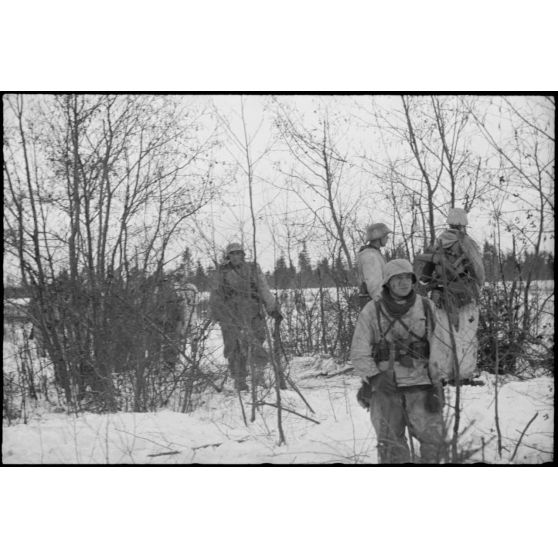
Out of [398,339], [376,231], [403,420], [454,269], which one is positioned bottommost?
[403,420]

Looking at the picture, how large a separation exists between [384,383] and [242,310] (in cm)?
163

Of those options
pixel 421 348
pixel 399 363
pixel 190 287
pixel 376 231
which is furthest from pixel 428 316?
pixel 190 287

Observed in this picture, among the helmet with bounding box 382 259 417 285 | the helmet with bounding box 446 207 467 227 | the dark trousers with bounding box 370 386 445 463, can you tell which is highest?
the helmet with bounding box 446 207 467 227

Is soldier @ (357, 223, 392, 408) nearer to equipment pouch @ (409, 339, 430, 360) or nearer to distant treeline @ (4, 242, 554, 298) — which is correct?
distant treeline @ (4, 242, 554, 298)

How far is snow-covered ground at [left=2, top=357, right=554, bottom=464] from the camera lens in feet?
13.5

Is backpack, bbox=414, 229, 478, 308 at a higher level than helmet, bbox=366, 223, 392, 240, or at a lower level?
lower

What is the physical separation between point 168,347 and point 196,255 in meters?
0.84

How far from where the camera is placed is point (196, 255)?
5.04 meters

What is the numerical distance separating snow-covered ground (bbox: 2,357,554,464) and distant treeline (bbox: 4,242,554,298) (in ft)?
2.87

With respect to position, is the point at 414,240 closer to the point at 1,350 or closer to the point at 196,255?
the point at 196,255

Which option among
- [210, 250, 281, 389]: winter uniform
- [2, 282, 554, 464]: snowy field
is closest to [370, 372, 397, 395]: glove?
[2, 282, 554, 464]: snowy field

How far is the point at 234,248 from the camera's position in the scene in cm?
476

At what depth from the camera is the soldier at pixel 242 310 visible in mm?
4887

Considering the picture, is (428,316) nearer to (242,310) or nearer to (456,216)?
(456,216)
